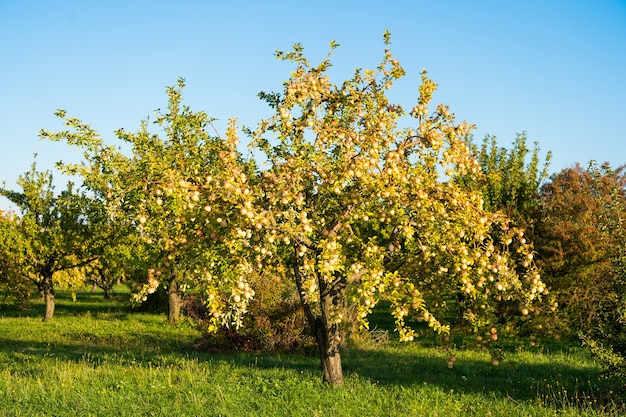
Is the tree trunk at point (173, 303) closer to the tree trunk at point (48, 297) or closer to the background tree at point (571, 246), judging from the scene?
the tree trunk at point (48, 297)

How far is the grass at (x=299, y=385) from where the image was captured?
11016 millimetres

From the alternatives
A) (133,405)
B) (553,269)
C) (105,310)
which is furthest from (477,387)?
(105,310)

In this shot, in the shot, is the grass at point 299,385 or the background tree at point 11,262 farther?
the background tree at point 11,262

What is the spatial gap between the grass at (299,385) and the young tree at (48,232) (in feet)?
33.3

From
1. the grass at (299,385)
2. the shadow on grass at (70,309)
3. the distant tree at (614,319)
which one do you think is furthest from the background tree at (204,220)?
the shadow on grass at (70,309)

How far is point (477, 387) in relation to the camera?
1386 cm

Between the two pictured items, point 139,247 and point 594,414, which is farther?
point 139,247

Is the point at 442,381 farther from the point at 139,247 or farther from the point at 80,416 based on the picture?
the point at 139,247

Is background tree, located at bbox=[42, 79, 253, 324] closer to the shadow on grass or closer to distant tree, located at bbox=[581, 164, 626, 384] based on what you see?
distant tree, located at bbox=[581, 164, 626, 384]

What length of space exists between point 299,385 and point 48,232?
23.9 metres

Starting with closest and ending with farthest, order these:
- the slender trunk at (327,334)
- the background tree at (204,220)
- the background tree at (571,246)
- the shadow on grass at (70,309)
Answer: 1. the background tree at (204,220)
2. the slender trunk at (327,334)
3. the background tree at (571,246)
4. the shadow on grass at (70,309)

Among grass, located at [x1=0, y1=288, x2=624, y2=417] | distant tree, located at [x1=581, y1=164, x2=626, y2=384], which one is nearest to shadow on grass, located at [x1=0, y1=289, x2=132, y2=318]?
grass, located at [x1=0, y1=288, x2=624, y2=417]

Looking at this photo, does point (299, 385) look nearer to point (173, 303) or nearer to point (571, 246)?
point (571, 246)

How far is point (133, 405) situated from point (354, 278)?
5132mm
